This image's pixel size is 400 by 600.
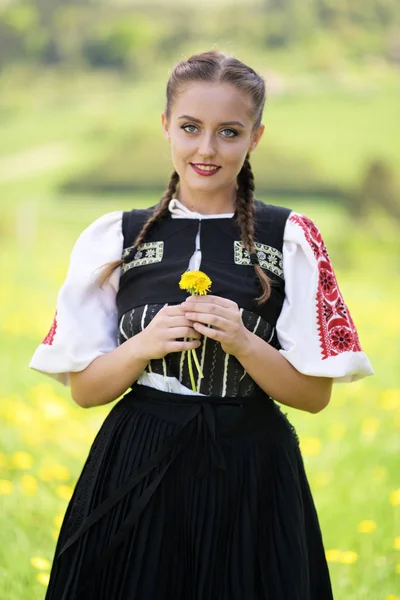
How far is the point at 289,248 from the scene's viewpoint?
6.49 ft

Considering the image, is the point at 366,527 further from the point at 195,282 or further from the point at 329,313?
the point at 195,282

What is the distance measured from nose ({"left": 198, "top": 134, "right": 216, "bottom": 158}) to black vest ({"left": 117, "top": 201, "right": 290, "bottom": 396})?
0.17 meters

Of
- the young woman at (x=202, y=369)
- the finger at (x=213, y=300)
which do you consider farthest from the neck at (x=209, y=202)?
the finger at (x=213, y=300)

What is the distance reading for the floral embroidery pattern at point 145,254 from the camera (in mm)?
1980

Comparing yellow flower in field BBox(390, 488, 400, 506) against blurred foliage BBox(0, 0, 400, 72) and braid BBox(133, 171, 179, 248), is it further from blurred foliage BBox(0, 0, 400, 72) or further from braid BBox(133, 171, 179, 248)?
blurred foliage BBox(0, 0, 400, 72)

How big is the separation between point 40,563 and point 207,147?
1.39 m

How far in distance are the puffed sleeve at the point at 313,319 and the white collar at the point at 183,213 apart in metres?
0.15

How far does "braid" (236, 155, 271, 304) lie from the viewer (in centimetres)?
191

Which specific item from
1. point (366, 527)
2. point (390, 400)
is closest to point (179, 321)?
point (366, 527)

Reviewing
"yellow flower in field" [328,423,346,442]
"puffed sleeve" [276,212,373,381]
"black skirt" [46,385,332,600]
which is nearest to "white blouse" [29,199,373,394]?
"puffed sleeve" [276,212,373,381]

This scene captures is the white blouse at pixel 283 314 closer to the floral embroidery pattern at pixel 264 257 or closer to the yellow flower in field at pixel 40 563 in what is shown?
the floral embroidery pattern at pixel 264 257

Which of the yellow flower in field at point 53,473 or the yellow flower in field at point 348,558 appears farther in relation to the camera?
the yellow flower in field at point 53,473

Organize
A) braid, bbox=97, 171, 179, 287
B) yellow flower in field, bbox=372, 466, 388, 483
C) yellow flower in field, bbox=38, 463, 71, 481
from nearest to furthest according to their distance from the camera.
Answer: braid, bbox=97, 171, 179, 287
yellow flower in field, bbox=38, 463, 71, 481
yellow flower in field, bbox=372, 466, 388, 483

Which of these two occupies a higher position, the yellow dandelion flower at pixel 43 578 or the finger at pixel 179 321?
the finger at pixel 179 321
